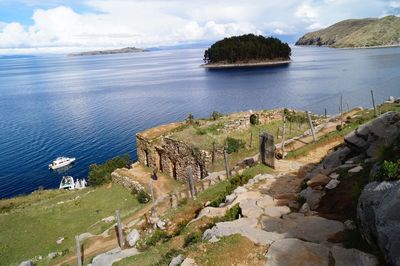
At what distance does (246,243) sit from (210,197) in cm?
1085

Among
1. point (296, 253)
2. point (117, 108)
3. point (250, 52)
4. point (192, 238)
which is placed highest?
point (250, 52)

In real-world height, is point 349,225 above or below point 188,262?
above

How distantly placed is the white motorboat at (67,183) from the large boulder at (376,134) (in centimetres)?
4674

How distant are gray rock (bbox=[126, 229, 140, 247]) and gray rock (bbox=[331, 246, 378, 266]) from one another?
1265cm

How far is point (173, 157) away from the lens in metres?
40.9

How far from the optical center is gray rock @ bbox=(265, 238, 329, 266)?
36.5ft

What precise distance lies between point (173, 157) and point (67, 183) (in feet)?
83.4

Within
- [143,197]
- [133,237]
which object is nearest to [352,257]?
[133,237]

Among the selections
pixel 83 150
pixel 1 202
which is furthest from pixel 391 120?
pixel 83 150

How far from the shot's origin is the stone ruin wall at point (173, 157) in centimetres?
3819

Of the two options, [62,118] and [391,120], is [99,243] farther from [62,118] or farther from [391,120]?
[62,118]

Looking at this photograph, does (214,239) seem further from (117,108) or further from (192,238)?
(117,108)

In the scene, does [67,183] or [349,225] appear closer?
[349,225]

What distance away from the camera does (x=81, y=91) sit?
142250 mm
